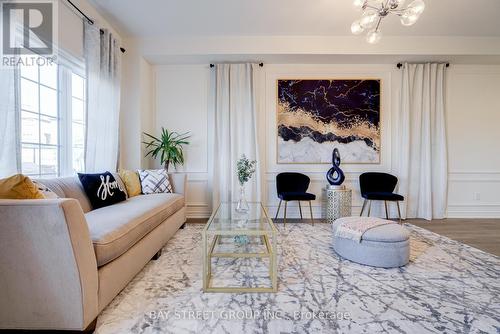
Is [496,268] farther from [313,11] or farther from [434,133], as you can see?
[313,11]

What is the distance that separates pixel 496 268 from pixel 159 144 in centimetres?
448

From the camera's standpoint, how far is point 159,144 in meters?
4.23

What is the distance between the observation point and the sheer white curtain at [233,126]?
4086 millimetres

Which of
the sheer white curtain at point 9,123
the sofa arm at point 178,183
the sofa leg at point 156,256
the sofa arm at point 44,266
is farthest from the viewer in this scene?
the sofa arm at point 178,183

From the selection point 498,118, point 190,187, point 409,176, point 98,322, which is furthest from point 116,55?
point 498,118

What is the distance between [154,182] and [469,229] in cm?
452

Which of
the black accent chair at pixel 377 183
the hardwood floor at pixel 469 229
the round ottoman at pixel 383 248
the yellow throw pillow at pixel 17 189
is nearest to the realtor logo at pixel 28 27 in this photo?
the yellow throw pillow at pixel 17 189

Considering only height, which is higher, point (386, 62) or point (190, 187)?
point (386, 62)

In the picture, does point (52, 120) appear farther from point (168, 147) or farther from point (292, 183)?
point (292, 183)

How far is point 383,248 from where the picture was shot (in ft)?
7.38

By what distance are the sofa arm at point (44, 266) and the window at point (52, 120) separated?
4.49 feet

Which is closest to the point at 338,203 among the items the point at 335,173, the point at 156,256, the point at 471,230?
the point at 335,173

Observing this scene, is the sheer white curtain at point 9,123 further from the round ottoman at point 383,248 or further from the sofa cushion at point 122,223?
the round ottoman at point 383,248

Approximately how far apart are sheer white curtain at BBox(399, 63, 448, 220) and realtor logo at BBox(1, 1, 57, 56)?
4872 mm
